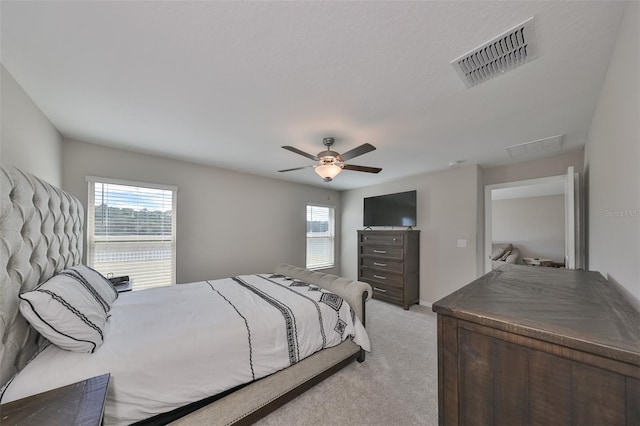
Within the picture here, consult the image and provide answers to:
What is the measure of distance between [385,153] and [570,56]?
1.85 metres

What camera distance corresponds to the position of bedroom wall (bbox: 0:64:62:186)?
155cm

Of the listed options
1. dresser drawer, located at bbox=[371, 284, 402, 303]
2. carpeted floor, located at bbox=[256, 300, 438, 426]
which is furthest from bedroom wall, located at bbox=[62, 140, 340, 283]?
carpeted floor, located at bbox=[256, 300, 438, 426]

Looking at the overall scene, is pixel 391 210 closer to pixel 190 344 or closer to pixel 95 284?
pixel 190 344

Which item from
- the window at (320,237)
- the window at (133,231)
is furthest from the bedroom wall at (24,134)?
the window at (320,237)

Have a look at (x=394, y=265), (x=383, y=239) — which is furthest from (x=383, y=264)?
(x=383, y=239)

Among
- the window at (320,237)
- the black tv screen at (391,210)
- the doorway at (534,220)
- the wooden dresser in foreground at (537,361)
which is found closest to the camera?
the wooden dresser in foreground at (537,361)

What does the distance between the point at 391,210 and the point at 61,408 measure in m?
4.52

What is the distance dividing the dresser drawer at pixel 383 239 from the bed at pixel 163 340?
2039 millimetres

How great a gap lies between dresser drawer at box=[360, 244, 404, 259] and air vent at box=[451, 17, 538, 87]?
10.2ft

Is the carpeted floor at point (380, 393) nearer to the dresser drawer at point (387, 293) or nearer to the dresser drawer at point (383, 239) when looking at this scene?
the dresser drawer at point (387, 293)

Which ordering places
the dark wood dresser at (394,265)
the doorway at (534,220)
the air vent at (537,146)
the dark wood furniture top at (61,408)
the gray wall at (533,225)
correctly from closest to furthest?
the dark wood furniture top at (61,408) < the air vent at (537,146) < the dark wood dresser at (394,265) < the doorway at (534,220) < the gray wall at (533,225)

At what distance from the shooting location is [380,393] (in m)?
1.97

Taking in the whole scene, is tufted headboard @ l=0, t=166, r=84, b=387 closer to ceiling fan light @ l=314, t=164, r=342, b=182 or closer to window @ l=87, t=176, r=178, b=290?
window @ l=87, t=176, r=178, b=290

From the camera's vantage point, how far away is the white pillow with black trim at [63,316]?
3.88 feet
